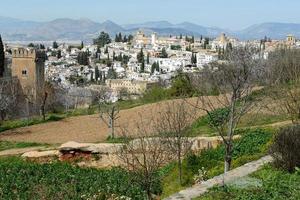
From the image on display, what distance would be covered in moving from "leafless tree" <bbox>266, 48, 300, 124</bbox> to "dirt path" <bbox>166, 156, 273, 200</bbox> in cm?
559

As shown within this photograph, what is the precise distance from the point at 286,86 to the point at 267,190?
10.6 meters

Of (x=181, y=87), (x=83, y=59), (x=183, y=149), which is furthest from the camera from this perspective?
(x=83, y=59)

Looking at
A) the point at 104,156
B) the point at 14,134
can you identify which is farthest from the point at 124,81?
the point at 104,156

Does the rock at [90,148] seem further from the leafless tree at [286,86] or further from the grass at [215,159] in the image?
the leafless tree at [286,86]

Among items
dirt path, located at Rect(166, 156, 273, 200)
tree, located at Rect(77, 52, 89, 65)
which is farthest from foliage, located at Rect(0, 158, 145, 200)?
tree, located at Rect(77, 52, 89, 65)

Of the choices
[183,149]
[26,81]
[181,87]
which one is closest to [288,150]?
[183,149]

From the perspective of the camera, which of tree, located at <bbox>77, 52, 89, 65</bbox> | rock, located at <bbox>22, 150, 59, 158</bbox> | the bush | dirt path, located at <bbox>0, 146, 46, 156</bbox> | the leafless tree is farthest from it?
tree, located at <bbox>77, 52, 89, 65</bbox>

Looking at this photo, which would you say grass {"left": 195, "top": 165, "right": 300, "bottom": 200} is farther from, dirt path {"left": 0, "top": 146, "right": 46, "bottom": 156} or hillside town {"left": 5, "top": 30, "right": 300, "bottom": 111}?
hillside town {"left": 5, "top": 30, "right": 300, "bottom": 111}

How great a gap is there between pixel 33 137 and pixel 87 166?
6893 millimetres

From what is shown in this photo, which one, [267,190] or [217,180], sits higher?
[267,190]

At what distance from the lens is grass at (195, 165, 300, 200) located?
7.63 metres

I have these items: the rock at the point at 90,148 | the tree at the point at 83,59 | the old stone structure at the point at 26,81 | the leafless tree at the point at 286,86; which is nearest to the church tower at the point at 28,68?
the old stone structure at the point at 26,81

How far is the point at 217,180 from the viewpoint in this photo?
9422mm

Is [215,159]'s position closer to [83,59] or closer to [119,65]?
[83,59]
